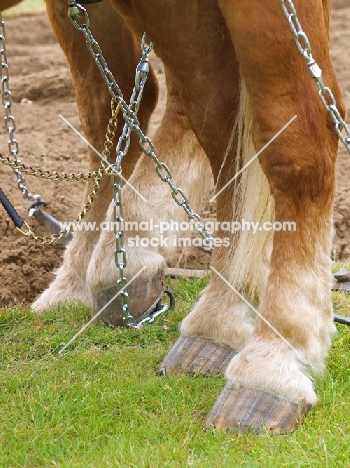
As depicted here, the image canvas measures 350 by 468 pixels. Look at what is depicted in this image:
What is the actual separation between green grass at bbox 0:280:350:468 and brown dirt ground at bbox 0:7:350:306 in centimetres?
62

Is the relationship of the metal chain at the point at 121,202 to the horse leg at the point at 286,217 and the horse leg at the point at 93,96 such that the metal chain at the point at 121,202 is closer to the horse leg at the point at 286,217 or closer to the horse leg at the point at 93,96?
the horse leg at the point at 93,96

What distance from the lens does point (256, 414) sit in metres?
2.17

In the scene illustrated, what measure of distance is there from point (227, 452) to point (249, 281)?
2.07 ft

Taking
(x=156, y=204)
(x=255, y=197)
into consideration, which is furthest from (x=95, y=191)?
(x=255, y=197)

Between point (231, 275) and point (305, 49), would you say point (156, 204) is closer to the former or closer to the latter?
point (231, 275)

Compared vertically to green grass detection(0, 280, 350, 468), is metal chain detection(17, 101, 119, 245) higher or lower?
higher

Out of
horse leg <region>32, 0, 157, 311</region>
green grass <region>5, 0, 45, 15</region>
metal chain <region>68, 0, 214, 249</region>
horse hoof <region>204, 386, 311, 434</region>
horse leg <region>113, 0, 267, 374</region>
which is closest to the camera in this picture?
horse hoof <region>204, 386, 311, 434</region>

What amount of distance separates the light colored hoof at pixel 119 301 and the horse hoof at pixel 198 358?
0.48 meters

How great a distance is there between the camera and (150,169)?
3.12 meters

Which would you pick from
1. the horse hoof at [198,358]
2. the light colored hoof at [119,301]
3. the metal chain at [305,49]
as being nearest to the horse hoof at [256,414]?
the horse hoof at [198,358]

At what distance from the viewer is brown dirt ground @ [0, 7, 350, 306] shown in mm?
3533

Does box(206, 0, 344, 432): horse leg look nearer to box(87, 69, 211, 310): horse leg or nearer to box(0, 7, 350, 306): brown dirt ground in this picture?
box(87, 69, 211, 310): horse leg

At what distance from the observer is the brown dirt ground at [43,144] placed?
353 centimetres

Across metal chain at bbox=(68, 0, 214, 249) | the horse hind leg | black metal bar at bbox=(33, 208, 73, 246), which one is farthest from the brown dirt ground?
the horse hind leg
